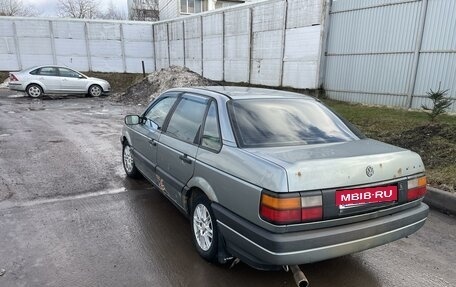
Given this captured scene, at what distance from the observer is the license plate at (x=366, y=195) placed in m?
2.56

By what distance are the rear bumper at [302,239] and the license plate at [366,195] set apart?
17 centimetres

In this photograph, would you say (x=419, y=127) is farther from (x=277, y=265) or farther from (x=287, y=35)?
(x=287, y=35)

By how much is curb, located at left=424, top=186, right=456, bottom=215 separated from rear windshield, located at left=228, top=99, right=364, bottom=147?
1984mm

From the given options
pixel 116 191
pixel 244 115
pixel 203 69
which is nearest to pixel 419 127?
pixel 244 115

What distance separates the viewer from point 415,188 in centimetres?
299

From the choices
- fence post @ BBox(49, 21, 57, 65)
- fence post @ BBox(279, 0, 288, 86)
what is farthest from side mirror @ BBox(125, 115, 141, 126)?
fence post @ BBox(49, 21, 57, 65)

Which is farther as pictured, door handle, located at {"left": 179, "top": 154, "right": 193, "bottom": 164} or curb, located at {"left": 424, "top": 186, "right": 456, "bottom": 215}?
curb, located at {"left": 424, "top": 186, "right": 456, "bottom": 215}

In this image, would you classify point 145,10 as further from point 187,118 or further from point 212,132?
point 212,132

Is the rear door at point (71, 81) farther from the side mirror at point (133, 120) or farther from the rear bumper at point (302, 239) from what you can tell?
the rear bumper at point (302, 239)

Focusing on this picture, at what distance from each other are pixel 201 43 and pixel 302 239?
66.6ft

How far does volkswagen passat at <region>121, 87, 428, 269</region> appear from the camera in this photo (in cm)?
247

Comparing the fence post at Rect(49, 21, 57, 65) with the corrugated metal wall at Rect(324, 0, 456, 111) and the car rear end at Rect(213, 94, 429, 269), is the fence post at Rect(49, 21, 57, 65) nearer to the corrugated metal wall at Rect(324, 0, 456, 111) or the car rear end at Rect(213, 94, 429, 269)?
the corrugated metal wall at Rect(324, 0, 456, 111)

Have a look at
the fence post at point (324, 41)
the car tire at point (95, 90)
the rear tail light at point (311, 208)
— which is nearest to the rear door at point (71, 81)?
the car tire at point (95, 90)

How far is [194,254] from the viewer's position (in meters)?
3.43
